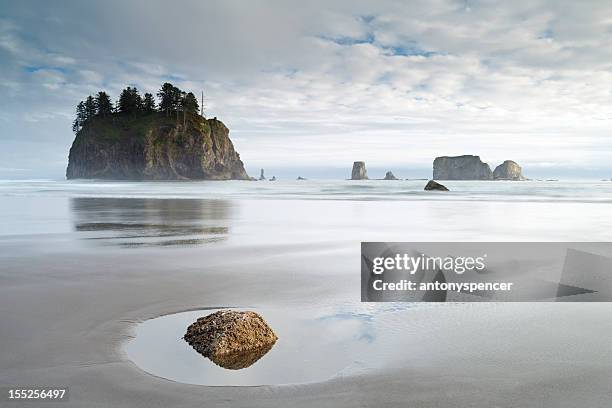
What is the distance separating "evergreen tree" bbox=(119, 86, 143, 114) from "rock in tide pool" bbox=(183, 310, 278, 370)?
121m

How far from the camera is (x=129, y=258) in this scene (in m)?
8.10

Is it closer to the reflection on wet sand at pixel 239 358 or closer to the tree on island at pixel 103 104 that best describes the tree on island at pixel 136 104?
the tree on island at pixel 103 104

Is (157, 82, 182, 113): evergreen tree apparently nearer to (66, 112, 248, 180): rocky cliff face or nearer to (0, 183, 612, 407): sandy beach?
(66, 112, 248, 180): rocky cliff face

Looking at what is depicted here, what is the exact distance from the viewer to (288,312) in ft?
16.2

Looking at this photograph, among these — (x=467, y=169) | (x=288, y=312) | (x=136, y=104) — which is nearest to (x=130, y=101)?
(x=136, y=104)

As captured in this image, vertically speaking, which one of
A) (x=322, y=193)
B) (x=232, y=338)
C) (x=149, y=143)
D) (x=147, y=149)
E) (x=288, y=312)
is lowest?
(x=322, y=193)

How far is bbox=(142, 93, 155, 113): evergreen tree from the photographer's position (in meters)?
117

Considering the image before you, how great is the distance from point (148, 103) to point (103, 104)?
34.3ft

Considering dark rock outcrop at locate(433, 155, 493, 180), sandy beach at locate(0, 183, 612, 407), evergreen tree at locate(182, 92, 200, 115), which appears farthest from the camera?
dark rock outcrop at locate(433, 155, 493, 180)

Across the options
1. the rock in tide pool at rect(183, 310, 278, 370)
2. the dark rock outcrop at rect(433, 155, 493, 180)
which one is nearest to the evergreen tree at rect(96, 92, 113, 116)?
the rock in tide pool at rect(183, 310, 278, 370)

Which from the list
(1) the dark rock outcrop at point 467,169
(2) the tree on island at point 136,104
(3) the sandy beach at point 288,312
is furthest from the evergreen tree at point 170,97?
(1) the dark rock outcrop at point 467,169

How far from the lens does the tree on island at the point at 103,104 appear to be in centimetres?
11481

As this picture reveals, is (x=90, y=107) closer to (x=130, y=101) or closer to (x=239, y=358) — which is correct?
(x=130, y=101)

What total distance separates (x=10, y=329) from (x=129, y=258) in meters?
3.89
